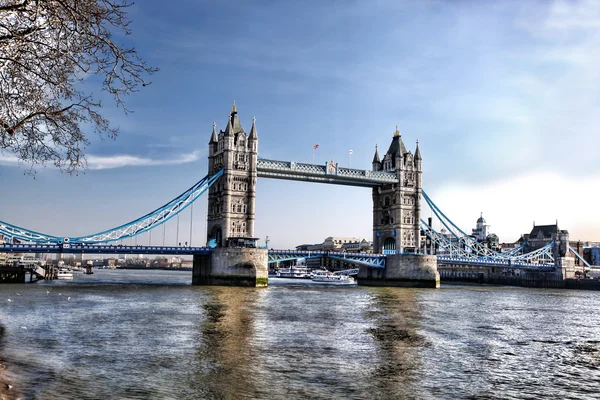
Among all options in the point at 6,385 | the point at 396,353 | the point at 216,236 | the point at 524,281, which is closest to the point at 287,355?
the point at 396,353

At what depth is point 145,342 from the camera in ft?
75.2

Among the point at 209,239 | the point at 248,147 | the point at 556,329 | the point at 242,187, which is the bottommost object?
the point at 556,329

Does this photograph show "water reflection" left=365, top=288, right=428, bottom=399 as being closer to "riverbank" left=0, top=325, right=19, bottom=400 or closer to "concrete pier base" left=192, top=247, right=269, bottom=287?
"riverbank" left=0, top=325, right=19, bottom=400

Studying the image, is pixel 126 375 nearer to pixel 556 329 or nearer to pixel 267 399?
pixel 267 399

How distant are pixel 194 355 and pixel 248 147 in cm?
5989

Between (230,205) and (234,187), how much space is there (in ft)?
8.57

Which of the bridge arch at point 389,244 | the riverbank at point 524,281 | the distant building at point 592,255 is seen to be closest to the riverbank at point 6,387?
the bridge arch at point 389,244

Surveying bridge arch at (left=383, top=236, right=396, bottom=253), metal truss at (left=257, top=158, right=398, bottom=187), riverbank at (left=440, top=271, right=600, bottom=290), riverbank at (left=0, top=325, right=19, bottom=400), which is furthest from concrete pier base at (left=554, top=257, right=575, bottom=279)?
riverbank at (left=0, top=325, right=19, bottom=400)

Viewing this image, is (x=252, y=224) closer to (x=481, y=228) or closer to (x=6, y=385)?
(x=6, y=385)

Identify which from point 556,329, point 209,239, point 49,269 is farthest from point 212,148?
point 556,329

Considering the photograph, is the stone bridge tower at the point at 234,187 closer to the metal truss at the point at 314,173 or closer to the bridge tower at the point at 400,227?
the metal truss at the point at 314,173

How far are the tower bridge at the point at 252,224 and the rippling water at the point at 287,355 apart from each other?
32.3 metres

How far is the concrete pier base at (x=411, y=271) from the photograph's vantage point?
82.9 metres

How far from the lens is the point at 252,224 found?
7706 cm
